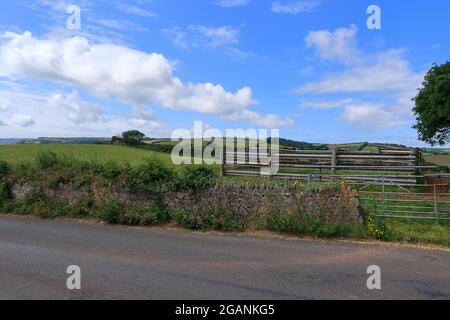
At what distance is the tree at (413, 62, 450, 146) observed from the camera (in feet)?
77.5

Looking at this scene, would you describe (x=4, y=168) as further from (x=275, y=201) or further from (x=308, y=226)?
(x=308, y=226)

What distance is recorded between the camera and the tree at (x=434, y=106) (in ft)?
77.5

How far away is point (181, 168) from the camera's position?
10.8 metres

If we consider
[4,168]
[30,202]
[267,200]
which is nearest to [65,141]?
[4,168]

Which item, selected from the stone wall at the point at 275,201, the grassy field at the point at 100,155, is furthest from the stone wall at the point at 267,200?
the grassy field at the point at 100,155

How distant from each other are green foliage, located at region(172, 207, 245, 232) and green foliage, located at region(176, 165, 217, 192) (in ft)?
2.48

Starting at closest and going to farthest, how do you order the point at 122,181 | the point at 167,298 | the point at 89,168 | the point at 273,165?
1. the point at 167,298
2. the point at 122,181
3. the point at 89,168
4. the point at 273,165

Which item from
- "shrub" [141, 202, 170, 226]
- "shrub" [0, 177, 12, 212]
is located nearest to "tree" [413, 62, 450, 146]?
"shrub" [141, 202, 170, 226]

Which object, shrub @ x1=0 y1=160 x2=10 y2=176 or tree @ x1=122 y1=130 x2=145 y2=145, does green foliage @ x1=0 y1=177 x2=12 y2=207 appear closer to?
shrub @ x1=0 y1=160 x2=10 y2=176

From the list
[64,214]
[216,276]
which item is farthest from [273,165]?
[216,276]

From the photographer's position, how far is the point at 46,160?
13.5m

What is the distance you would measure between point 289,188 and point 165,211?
367 cm

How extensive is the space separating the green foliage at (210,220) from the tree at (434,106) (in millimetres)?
20629
